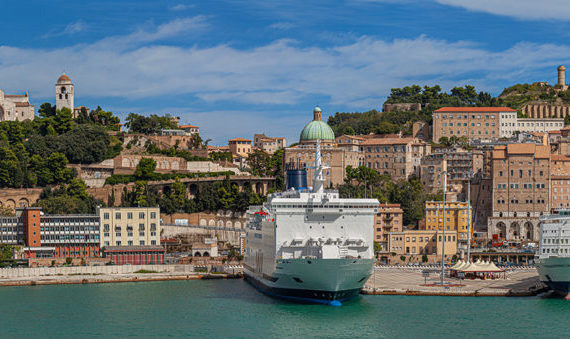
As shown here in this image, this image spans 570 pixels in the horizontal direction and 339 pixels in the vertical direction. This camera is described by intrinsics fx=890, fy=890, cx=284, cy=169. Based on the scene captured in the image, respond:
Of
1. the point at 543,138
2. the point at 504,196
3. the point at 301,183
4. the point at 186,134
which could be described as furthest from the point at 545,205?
the point at 186,134

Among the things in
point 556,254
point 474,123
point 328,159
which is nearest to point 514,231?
point 328,159

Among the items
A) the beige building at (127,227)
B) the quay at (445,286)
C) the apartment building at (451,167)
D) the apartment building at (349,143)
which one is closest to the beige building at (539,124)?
the apartment building at (451,167)

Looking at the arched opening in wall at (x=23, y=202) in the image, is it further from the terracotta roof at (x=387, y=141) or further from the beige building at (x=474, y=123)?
the beige building at (x=474, y=123)

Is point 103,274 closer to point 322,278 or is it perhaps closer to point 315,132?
point 322,278

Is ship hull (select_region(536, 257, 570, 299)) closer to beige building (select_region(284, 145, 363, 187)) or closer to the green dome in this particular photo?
beige building (select_region(284, 145, 363, 187))

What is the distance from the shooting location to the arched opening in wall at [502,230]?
315 feet

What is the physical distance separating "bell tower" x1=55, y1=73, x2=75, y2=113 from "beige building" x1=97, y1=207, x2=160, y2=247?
4369 cm

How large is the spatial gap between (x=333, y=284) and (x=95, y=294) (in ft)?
63.2

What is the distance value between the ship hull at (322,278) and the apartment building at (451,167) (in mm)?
51852

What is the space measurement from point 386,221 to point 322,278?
117 feet

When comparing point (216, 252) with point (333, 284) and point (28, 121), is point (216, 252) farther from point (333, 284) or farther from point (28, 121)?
point (28, 121)

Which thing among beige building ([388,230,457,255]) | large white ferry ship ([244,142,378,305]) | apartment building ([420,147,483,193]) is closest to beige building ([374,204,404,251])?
beige building ([388,230,457,255])

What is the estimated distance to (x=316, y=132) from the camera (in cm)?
10906

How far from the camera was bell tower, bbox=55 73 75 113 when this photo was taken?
120 meters
